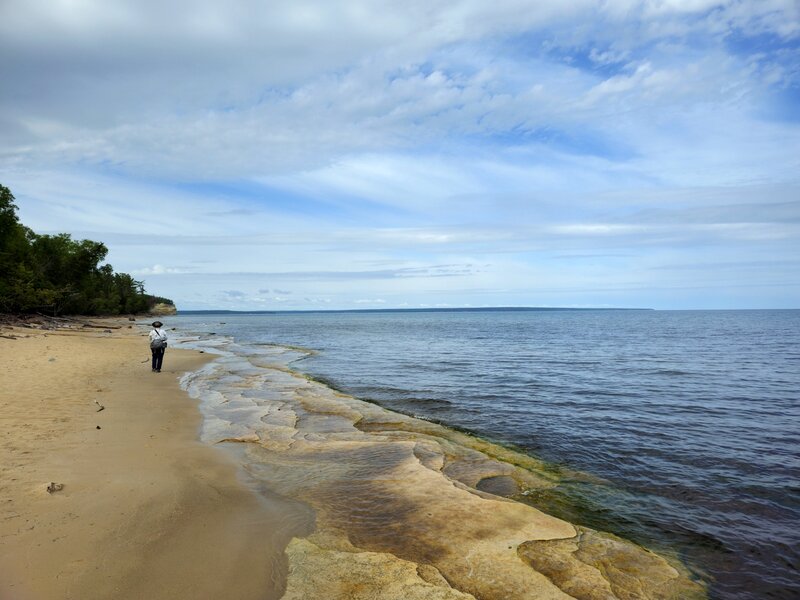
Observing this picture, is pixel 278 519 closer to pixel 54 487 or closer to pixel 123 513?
pixel 123 513

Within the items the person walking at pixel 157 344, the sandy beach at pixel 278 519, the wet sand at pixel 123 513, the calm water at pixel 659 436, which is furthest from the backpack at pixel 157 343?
the sandy beach at pixel 278 519

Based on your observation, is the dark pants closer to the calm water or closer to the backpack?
the backpack

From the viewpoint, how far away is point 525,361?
29.9 m

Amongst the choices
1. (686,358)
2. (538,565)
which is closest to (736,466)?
(538,565)

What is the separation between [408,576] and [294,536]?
1747mm

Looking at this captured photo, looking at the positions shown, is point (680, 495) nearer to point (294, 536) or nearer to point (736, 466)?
point (736, 466)

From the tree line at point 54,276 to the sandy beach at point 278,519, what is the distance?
48100mm

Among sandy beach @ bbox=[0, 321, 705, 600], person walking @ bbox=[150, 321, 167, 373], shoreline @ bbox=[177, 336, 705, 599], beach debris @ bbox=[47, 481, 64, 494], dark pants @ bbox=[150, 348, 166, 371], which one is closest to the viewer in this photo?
sandy beach @ bbox=[0, 321, 705, 600]

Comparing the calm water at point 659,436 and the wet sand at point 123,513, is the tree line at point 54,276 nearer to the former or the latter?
the calm water at point 659,436

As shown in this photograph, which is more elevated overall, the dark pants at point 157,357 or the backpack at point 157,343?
the backpack at point 157,343

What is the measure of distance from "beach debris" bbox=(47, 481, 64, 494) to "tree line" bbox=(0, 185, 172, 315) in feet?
170

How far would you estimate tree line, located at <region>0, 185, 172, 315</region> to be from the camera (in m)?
48.7

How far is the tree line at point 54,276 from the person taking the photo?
160 feet

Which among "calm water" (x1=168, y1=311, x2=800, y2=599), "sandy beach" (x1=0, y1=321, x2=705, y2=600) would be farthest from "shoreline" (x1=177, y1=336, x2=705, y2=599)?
"calm water" (x1=168, y1=311, x2=800, y2=599)
